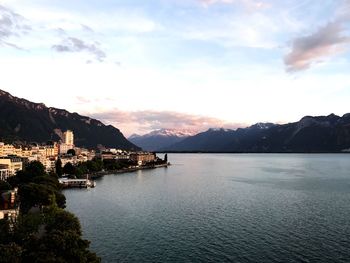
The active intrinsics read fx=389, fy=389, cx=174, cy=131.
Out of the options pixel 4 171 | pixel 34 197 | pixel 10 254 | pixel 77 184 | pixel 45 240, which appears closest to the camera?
pixel 10 254

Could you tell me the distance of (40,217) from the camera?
52906 millimetres

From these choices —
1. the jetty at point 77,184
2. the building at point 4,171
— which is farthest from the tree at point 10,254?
the jetty at point 77,184

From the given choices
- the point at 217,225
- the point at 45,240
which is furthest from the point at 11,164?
the point at 45,240

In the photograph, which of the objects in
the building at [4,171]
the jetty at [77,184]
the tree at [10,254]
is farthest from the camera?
the jetty at [77,184]

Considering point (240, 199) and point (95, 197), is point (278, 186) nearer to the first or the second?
point (240, 199)

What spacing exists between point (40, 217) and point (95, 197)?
58183 millimetres

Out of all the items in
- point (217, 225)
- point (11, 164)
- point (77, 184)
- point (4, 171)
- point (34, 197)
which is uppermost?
point (11, 164)

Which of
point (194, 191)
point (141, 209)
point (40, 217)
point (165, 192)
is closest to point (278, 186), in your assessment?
point (194, 191)

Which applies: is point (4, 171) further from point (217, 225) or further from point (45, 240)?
point (45, 240)

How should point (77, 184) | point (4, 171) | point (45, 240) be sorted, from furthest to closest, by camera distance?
point (77, 184)
point (4, 171)
point (45, 240)

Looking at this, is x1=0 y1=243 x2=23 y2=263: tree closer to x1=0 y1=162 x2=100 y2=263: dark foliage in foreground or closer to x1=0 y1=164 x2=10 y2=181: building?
x1=0 y1=162 x2=100 y2=263: dark foliage in foreground

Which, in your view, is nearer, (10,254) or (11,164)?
(10,254)

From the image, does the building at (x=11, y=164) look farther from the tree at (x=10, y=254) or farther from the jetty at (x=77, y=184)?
the tree at (x=10, y=254)

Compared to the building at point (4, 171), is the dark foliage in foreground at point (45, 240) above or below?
below
